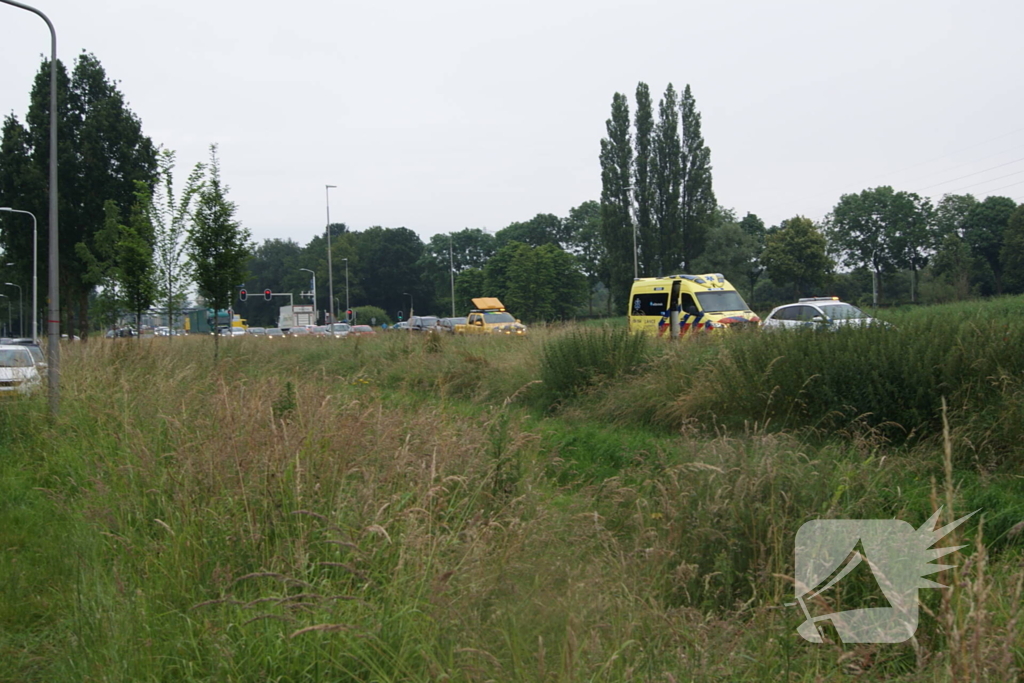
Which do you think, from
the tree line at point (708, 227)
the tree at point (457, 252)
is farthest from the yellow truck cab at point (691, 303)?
the tree at point (457, 252)

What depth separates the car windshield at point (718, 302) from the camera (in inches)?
952

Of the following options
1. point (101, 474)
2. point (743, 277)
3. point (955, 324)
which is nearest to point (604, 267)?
point (743, 277)

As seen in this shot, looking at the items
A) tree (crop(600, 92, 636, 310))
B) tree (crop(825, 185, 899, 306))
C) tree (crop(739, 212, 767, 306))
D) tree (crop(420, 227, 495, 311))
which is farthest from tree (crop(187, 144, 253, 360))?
tree (crop(420, 227, 495, 311))

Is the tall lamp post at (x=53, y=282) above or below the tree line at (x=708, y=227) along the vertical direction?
below

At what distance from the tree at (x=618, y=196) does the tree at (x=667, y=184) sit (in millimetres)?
1720

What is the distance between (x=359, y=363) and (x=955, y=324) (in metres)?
14.7

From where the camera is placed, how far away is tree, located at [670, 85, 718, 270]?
189 feet

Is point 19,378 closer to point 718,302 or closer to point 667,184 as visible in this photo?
point 718,302

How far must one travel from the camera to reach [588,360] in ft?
44.8

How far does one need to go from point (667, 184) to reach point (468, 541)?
184 feet

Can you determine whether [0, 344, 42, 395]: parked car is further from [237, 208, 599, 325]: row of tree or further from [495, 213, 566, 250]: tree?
[495, 213, 566, 250]: tree

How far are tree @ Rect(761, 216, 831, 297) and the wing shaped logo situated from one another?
195 ft

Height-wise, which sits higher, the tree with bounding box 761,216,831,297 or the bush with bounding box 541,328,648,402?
the tree with bounding box 761,216,831,297

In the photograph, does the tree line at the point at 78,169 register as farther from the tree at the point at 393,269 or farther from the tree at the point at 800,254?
Result: the tree at the point at 393,269
